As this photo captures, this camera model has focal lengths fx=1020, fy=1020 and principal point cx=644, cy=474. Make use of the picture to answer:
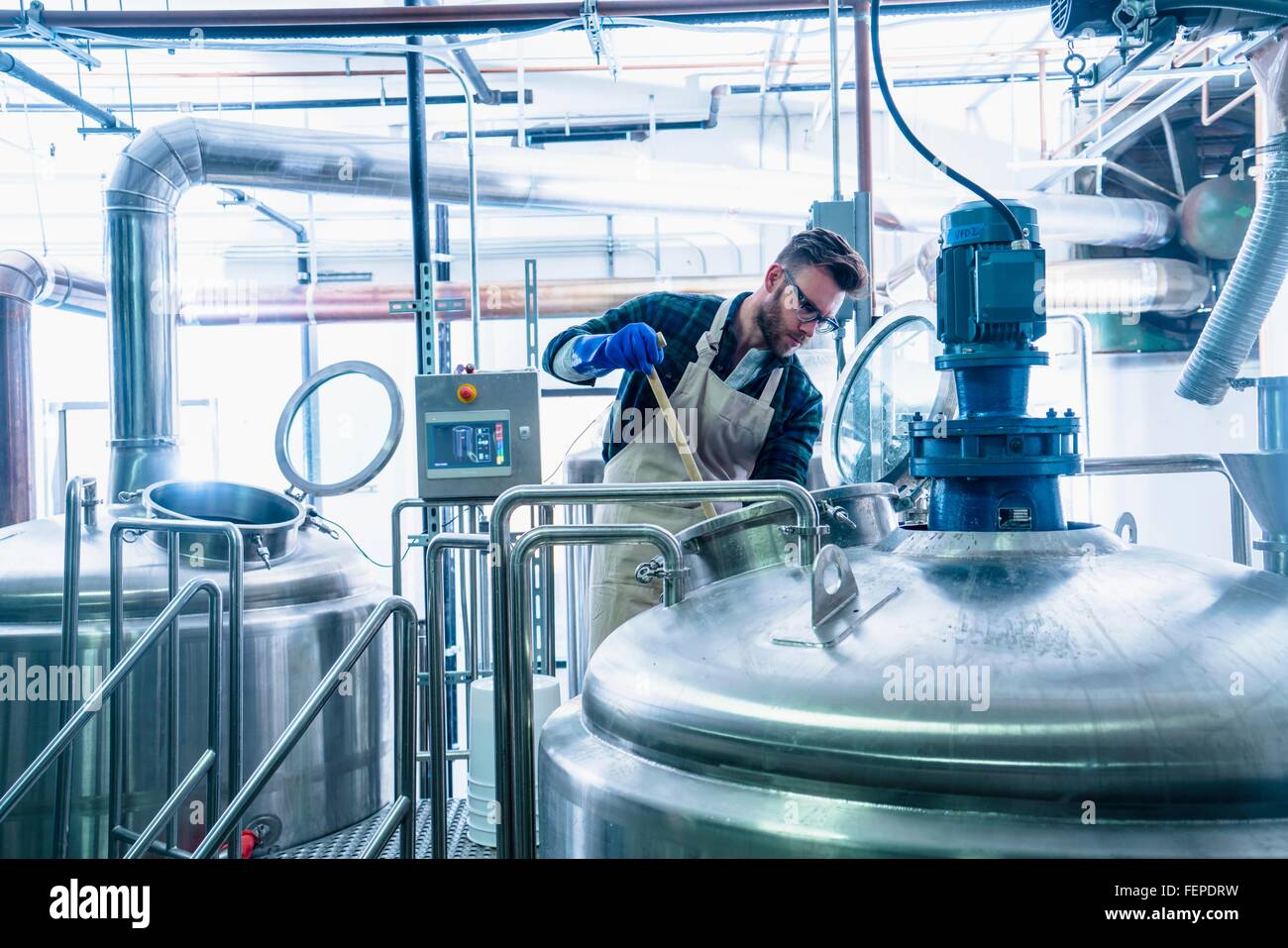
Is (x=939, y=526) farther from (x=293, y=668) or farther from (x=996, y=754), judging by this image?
(x=293, y=668)

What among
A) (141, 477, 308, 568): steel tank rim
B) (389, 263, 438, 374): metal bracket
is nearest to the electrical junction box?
(389, 263, 438, 374): metal bracket

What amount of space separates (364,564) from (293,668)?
451 mm

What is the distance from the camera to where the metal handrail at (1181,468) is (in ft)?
6.19

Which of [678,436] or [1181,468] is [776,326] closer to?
[678,436]

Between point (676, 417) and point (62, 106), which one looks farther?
point (62, 106)

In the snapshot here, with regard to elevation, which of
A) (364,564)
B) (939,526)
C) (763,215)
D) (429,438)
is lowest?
(364,564)

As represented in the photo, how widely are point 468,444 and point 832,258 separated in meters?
1.08

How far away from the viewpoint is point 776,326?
2.11 meters

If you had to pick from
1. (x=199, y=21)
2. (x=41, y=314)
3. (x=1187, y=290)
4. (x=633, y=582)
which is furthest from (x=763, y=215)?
(x=41, y=314)

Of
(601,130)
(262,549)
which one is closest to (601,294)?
(601,130)

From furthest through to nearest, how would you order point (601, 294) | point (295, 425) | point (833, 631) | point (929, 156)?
point (601, 294), point (295, 425), point (929, 156), point (833, 631)

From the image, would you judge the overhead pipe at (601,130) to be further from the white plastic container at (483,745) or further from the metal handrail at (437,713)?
the metal handrail at (437,713)

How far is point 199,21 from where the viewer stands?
2.86 metres

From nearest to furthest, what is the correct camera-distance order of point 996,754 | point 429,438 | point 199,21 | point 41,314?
point 996,754 → point 429,438 → point 199,21 → point 41,314
